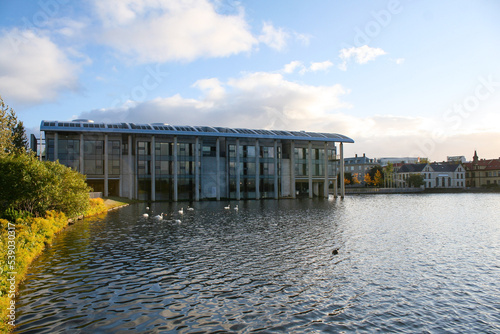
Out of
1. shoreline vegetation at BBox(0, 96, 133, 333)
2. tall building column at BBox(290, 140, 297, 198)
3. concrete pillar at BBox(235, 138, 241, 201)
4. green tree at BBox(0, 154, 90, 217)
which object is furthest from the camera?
tall building column at BBox(290, 140, 297, 198)

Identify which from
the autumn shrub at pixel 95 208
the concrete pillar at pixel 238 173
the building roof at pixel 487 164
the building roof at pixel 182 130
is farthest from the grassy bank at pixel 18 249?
the building roof at pixel 487 164

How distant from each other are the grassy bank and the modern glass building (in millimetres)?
39387

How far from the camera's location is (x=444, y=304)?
13477 millimetres

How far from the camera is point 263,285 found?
15641 millimetres

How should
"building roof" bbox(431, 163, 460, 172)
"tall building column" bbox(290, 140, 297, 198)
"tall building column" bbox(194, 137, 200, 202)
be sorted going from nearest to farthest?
"tall building column" bbox(194, 137, 200, 202) < "tall building column" bbox(290, 140, 297, 198) < "building roof" bbox(431, 163, 460, 172)

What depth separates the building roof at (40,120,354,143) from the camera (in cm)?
6669

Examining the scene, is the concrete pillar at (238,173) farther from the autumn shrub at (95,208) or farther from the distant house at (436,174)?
the distant house at (436,174)

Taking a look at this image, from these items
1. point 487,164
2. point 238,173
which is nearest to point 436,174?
point 487,164

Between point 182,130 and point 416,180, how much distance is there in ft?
380

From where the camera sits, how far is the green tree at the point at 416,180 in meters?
149

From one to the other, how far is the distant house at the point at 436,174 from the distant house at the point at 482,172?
249 inches

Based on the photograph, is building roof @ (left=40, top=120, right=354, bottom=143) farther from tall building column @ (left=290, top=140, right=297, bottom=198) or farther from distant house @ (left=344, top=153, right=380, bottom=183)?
distant house @ (left=344, top=153, right=380, bottom=183)

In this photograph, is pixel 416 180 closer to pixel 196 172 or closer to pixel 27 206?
pixel 196 172

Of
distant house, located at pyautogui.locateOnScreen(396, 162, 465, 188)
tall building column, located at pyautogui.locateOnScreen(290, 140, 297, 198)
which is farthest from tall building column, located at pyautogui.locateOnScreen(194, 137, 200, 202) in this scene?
distant house, located at pyautogui.locateOnScreen(396, 162, 465, 188)
